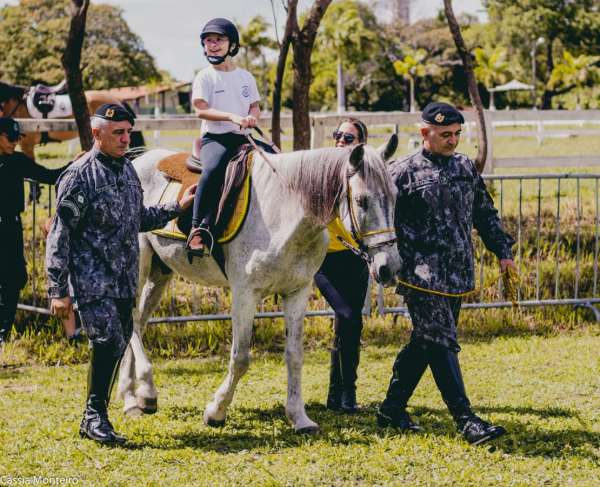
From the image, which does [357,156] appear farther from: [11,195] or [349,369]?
[11,195]

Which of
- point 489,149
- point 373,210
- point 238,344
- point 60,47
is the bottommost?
point 238,344

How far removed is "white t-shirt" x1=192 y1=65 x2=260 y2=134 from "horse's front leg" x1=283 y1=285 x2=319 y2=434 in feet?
4.05

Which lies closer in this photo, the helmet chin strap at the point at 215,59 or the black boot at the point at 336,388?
the helmet chin strap at the point at 215,59

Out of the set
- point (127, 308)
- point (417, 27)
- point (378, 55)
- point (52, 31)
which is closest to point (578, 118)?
point (127, 308)

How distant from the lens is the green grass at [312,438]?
5.00 m

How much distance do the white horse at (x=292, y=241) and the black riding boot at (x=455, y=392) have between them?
82 cm

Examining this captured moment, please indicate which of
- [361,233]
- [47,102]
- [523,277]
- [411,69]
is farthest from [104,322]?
[411,69]

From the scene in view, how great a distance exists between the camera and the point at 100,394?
5496 mm

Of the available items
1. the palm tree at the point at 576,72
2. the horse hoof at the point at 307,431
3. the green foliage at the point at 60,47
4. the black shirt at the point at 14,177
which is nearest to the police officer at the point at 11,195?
the black shirt at the point at 14,177

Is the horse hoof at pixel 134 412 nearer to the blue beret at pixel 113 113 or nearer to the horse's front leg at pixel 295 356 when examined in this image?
the horse's front leg at pixel 295 356

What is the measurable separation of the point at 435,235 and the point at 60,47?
2266 inches

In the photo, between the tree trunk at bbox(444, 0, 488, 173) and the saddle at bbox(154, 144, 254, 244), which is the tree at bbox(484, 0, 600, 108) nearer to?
the tree trunk at bbox(444, 0, 488, 173)

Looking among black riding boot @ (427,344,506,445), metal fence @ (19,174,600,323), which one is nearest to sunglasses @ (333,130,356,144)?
black riding boot @ (427,344,506,445)

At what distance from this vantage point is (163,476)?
16.3 ft
